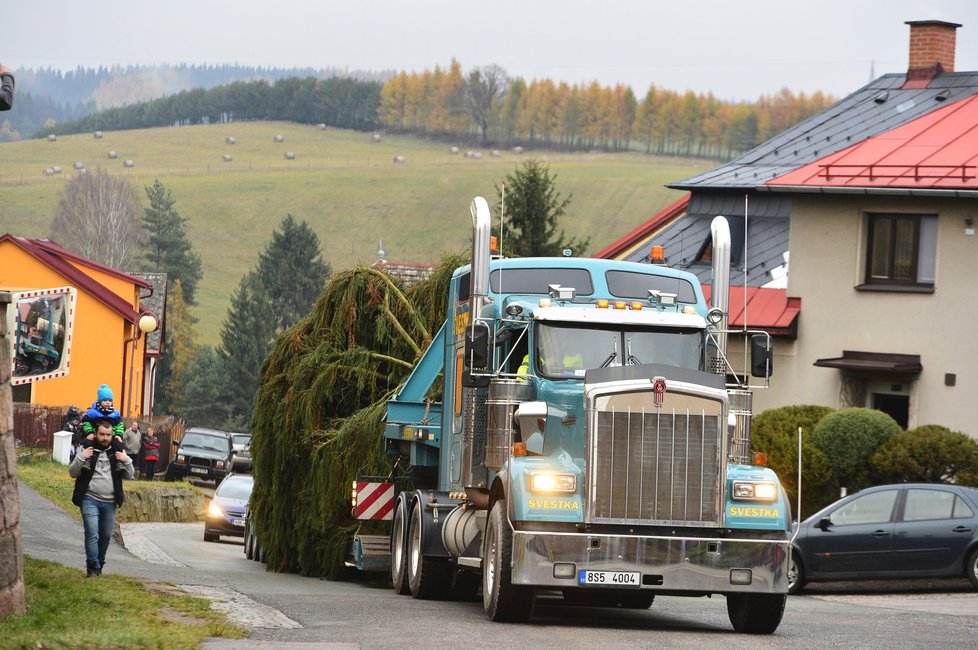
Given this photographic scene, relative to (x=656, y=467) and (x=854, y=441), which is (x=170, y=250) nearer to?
(x=854, y=441)

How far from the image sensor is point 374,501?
19.9 m

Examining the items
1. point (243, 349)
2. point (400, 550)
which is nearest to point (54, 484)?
point (400, 550)

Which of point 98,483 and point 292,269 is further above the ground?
point 98,483

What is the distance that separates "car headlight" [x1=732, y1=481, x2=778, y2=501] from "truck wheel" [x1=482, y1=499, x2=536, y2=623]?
190 cm

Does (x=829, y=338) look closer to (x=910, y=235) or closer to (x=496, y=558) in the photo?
(x=910, y=235)

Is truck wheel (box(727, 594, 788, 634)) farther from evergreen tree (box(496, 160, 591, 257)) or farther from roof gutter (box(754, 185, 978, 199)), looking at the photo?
evergreen tree (box(496, 160, 591, 257))

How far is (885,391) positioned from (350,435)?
1379 cm

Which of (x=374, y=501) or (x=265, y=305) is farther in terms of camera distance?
(x=265, y=305)

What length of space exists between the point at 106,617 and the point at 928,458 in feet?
56.5

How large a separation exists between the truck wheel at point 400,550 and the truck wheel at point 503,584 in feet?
12.9

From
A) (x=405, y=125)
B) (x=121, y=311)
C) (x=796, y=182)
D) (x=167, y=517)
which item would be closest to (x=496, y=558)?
(x=796, y=182)

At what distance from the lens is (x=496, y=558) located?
13516mm

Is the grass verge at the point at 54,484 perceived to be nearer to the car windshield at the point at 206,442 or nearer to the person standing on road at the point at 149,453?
the person standing on road at the point at 149,453

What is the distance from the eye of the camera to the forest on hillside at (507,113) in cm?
→ 18362
